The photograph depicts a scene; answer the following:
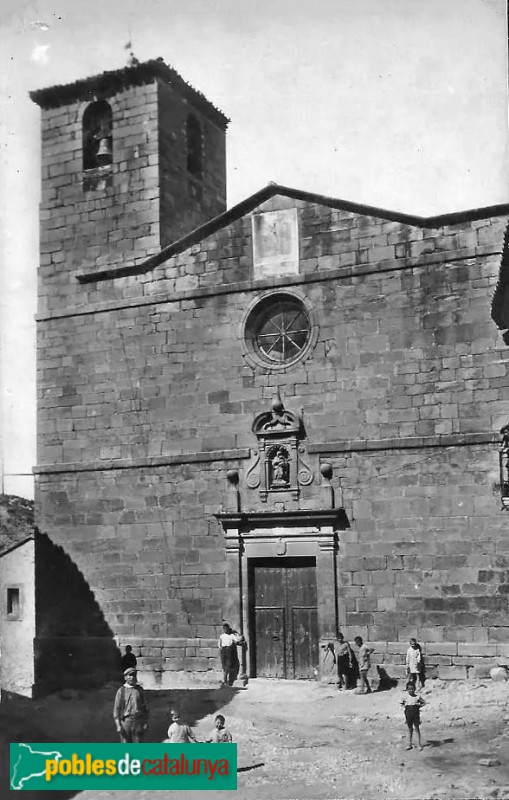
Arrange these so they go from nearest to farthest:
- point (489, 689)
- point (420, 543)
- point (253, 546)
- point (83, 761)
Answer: point (83, 761) < point (489, 689) < point (420, 543) < point (253, 546)

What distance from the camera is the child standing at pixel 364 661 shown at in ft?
52.9

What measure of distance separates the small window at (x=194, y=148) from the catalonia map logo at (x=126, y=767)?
13.2 metres

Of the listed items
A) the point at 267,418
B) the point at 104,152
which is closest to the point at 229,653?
the point at 267,418

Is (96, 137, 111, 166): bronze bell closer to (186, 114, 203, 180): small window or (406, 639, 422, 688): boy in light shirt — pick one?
(186, 114, 203, 180): small window

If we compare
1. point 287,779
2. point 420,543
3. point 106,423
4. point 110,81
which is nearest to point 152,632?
point 106,423

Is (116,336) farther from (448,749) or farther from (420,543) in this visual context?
(448,749)

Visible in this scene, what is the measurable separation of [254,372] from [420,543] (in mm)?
4133

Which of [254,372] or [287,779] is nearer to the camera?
[287,779]

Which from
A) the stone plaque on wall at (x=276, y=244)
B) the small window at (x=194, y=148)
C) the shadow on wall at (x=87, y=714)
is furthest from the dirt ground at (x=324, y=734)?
the small window at (x=194, y=148)

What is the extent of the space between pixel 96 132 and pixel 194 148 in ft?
7.35

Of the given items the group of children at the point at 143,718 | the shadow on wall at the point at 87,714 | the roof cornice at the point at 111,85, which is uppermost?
the roof cornice at the point at 111,85

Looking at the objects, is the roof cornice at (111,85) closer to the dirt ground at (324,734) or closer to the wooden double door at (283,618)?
the wooden double door at (283,618)

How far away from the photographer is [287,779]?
39.6 feet

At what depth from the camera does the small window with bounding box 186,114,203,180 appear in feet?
70.7
